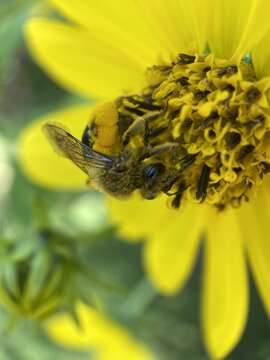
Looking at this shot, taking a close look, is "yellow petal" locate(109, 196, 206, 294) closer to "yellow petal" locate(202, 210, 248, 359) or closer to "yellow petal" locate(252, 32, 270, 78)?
"yellow petal" locate(202, 210, 248, 359)

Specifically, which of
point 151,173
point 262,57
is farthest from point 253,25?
point 151,173

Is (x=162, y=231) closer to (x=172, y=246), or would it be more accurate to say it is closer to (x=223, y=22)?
(x=172, y=246)

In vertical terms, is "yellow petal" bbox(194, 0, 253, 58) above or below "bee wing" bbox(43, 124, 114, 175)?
below

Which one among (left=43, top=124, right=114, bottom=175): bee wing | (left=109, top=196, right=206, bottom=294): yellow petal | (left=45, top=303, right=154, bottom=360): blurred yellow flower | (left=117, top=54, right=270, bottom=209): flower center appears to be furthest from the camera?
(left=45, top=303, right=154, bottom=360): blurred yellow flower

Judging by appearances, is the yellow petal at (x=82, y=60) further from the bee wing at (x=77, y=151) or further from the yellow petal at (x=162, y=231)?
the bee wing at (x=77, y=151)

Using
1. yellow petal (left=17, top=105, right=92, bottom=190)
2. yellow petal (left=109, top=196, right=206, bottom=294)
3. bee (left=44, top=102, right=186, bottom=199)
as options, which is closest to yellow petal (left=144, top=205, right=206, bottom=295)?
yellow petal (left=109, top=196, right=206, bottom=294)

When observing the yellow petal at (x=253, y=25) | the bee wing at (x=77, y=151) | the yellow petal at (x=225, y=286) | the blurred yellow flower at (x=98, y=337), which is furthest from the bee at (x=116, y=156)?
the blurred yellow flower at (x=98, y=337)
